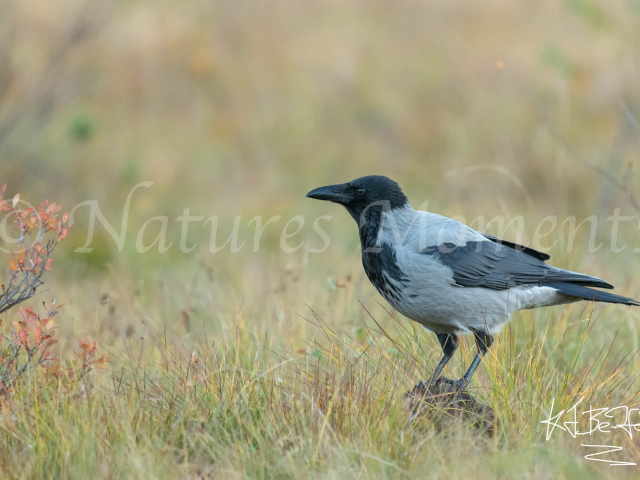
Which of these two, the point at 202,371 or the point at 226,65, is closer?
the point at 202,371

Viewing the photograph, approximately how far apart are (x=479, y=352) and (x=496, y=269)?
0.65 meters

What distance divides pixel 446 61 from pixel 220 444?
35.8ft

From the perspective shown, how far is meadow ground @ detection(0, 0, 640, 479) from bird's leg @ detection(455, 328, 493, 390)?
0.08 meters

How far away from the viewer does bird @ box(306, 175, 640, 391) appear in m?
4.09

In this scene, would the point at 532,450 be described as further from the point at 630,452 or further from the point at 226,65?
the point at 226,65

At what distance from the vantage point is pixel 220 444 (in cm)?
318

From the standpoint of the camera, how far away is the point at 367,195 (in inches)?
178

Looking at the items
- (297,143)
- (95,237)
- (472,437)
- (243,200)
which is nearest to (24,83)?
(95,237)

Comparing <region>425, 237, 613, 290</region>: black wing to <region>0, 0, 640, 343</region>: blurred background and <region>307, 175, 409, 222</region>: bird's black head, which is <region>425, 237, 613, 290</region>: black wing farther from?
<region>0, 0, 640, 343</region>: blurred background

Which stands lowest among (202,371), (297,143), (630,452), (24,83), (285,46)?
(630,452)

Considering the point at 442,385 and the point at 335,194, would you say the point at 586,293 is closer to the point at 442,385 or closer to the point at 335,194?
the point at 442,385
